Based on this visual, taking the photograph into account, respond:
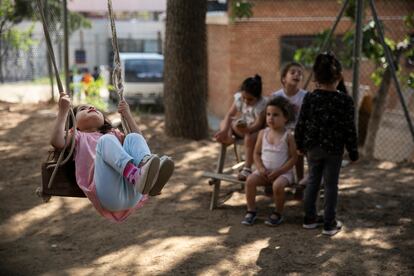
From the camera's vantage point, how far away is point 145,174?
11.8 ft

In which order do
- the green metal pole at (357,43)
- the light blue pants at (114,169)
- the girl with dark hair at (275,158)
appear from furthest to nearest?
the green metal pole at (357,43), the girl with dark hair at (275,158), the light blue pants at (114,169)

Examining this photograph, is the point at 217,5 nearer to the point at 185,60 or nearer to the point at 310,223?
the point at 185,60

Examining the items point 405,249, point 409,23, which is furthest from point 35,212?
point 409,23

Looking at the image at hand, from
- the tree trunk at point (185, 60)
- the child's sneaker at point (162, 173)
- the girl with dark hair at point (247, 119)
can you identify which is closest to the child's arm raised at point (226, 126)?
the girl with dark hair at point (247, 119)

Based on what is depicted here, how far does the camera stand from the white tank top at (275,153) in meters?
5.30

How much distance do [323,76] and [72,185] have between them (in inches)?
84.2

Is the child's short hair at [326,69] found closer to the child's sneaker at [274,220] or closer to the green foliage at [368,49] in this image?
the child's sneaker at [274,220]

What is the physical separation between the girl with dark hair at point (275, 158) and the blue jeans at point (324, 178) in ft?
0.80

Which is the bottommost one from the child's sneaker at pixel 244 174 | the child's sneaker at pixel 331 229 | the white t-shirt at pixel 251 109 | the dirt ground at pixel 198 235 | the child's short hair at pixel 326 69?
the dirt ground at pixel 198 235

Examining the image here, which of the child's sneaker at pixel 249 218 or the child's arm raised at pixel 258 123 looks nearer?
the child's sneaker at pixel 249 218

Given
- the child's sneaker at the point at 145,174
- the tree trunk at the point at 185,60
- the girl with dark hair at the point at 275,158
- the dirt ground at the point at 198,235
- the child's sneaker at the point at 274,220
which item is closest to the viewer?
the child's sneaker at the point at 145,174

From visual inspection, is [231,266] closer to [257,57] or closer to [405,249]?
[405,249]

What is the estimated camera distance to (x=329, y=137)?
488 cm

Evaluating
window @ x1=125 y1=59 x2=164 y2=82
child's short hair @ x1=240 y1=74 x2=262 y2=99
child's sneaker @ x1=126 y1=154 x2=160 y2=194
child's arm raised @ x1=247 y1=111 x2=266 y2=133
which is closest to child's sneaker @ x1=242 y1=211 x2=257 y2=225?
child's arm raised @ x1=247 y1=111 x2=266 y2=133
